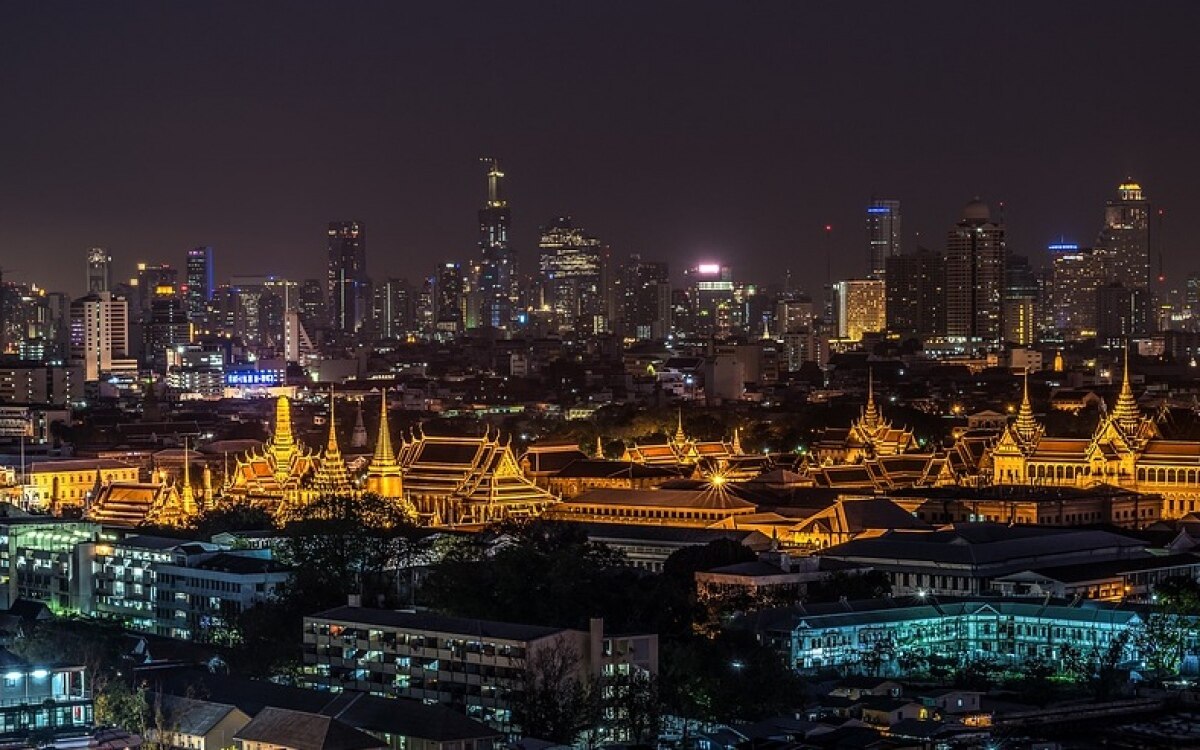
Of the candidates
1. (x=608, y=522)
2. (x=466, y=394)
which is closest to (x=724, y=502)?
(x=608, y=522)

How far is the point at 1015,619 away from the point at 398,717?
1649 cm

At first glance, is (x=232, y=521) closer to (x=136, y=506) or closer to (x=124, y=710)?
(x=136, y=506)

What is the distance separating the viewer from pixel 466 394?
5300 inches

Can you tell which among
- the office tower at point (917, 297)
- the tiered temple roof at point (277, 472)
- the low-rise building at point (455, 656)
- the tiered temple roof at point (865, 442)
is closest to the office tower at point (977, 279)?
the office tower at point (917, 297)

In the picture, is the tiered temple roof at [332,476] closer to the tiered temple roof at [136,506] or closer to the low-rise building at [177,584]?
the tiered temple roof at [136,506]

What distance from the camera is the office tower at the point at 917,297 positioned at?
186m

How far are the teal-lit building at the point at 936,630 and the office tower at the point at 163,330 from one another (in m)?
115

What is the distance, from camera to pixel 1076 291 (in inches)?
7628

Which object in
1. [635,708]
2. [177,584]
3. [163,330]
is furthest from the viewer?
[163,330]

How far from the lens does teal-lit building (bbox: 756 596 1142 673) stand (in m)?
47.9

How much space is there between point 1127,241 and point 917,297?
14.6 m

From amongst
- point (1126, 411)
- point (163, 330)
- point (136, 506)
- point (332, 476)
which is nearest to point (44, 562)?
point (136, 506)

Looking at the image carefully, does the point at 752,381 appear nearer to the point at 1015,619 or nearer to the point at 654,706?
the point at 1015,619

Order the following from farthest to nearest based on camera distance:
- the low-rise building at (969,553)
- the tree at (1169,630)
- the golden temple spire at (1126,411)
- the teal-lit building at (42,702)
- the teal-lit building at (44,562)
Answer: the golden temple spire at (1126,411) < the teal-lit building at (44,562) < the low-rise building at (969,553) < the tree at (1169,630) < the teal-lit building at (42,702)
